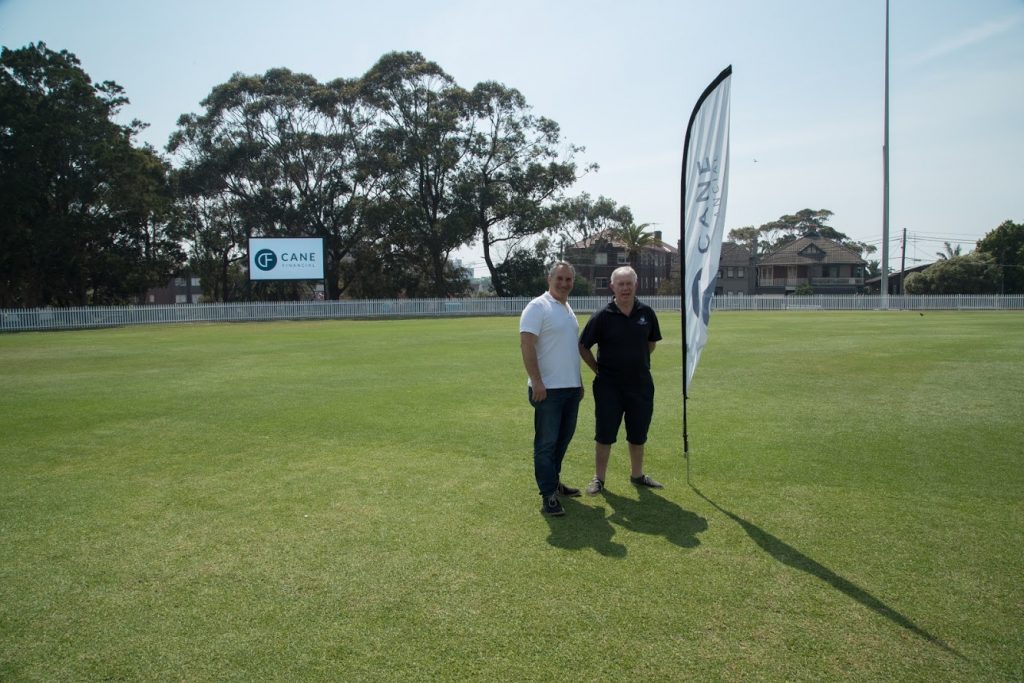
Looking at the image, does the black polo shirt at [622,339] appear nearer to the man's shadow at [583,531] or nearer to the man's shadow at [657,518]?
the man's shadow at [657,518]

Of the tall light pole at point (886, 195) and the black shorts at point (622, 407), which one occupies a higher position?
the tall light pole at point (886, 195)

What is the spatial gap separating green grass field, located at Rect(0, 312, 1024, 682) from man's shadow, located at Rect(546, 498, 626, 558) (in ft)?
0.07

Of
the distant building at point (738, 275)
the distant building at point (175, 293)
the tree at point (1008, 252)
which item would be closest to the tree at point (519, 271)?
the distant building at point (738, 275)

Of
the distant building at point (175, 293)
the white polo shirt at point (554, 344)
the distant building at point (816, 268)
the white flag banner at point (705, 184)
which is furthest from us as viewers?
the distant building at point (175, 293)

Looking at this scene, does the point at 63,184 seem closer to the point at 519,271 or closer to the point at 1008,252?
the point at 519,271

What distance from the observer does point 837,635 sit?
10.2ft

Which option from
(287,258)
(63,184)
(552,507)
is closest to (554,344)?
(552,507)

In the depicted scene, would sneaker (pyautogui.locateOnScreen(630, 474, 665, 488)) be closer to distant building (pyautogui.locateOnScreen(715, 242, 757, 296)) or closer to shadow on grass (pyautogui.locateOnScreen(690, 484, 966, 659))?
shadow on grass (pyautogui.locateOnScreen(690, 484, 966, 659))

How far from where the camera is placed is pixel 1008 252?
5512cm

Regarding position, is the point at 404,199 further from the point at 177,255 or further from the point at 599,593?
the point at 599,593

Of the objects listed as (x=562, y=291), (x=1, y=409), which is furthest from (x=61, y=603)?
(x=1, y=409)

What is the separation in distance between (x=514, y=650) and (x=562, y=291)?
274 centimetres

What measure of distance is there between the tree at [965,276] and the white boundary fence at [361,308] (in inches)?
108

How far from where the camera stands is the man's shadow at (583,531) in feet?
13.9
